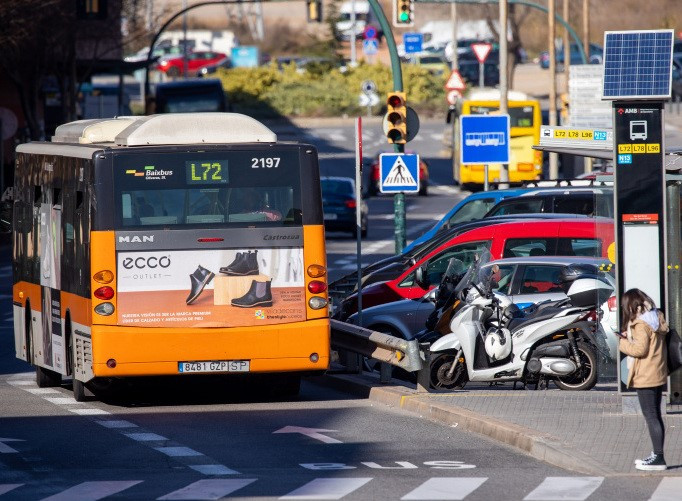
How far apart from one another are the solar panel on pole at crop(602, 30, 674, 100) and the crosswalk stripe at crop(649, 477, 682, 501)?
379cm

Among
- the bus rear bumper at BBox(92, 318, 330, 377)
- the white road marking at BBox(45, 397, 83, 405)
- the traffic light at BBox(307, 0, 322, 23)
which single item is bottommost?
the white road marking at BBox(45, 397, 83, 405)

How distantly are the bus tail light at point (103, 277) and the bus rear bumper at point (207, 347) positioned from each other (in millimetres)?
440

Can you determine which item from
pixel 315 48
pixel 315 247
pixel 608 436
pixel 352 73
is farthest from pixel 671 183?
pixel 315 48

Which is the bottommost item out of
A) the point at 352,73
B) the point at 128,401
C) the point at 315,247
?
the point at 128,401

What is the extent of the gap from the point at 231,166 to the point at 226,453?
3.88m

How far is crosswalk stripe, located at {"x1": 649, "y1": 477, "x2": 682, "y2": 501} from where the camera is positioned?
10.5 meters

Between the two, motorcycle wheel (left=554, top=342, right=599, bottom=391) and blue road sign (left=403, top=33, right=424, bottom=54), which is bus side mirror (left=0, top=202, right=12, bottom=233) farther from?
blue road sign (left=403, top=33, right=424, bottom=54)

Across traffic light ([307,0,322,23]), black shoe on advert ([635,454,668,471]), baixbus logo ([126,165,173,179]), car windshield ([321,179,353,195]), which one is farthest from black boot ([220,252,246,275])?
traffic light ([307,0,322,23])

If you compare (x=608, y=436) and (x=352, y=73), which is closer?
(x=608, y=436)

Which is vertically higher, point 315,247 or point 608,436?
point 315,247

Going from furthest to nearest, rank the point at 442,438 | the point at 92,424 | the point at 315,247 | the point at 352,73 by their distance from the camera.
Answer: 1. the point at 352,73
2. the point at 315,247
3. the point at 92,424
4. the point at 442,438

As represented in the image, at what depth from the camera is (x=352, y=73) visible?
88.0 metres

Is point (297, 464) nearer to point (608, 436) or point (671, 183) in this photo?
point (608, 436)

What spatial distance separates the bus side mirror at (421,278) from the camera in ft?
64.6
